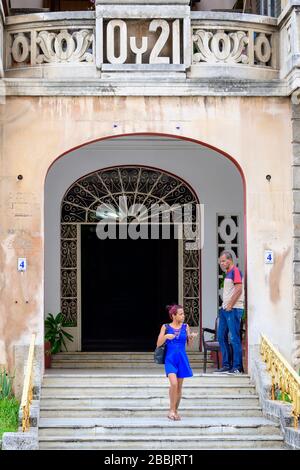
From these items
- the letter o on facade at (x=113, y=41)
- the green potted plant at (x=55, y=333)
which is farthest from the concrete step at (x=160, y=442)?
the letter o on facade at (x=113, y=41)

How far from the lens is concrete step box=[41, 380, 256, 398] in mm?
15180

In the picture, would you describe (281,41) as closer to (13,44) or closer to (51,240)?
(13,44)

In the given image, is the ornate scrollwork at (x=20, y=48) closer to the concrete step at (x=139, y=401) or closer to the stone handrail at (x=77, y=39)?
the stone handrail at (x=77, y=39)

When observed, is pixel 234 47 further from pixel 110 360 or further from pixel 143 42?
pixel 110 360

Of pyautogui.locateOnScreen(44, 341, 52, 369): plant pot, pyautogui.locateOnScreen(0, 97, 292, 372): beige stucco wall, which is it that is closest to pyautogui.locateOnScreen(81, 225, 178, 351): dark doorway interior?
pyautogui.locateOnScreen(44, 341, 52, 369): plant pot

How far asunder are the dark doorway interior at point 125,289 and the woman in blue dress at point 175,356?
181 inches

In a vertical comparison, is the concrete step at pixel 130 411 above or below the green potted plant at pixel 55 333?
below

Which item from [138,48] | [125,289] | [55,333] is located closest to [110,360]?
[55,333]

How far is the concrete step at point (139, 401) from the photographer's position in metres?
14.9

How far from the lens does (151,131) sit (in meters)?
16.1

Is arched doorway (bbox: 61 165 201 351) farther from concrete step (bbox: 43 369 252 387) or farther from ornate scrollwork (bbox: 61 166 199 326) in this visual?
concrete step (bbox: 43 369 252 387)

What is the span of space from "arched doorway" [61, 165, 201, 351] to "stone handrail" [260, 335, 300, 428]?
11.3 ft

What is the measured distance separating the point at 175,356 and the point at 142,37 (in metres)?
4.97

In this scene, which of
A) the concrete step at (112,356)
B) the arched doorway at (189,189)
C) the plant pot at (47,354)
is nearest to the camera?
the plant pot at (47,354)
